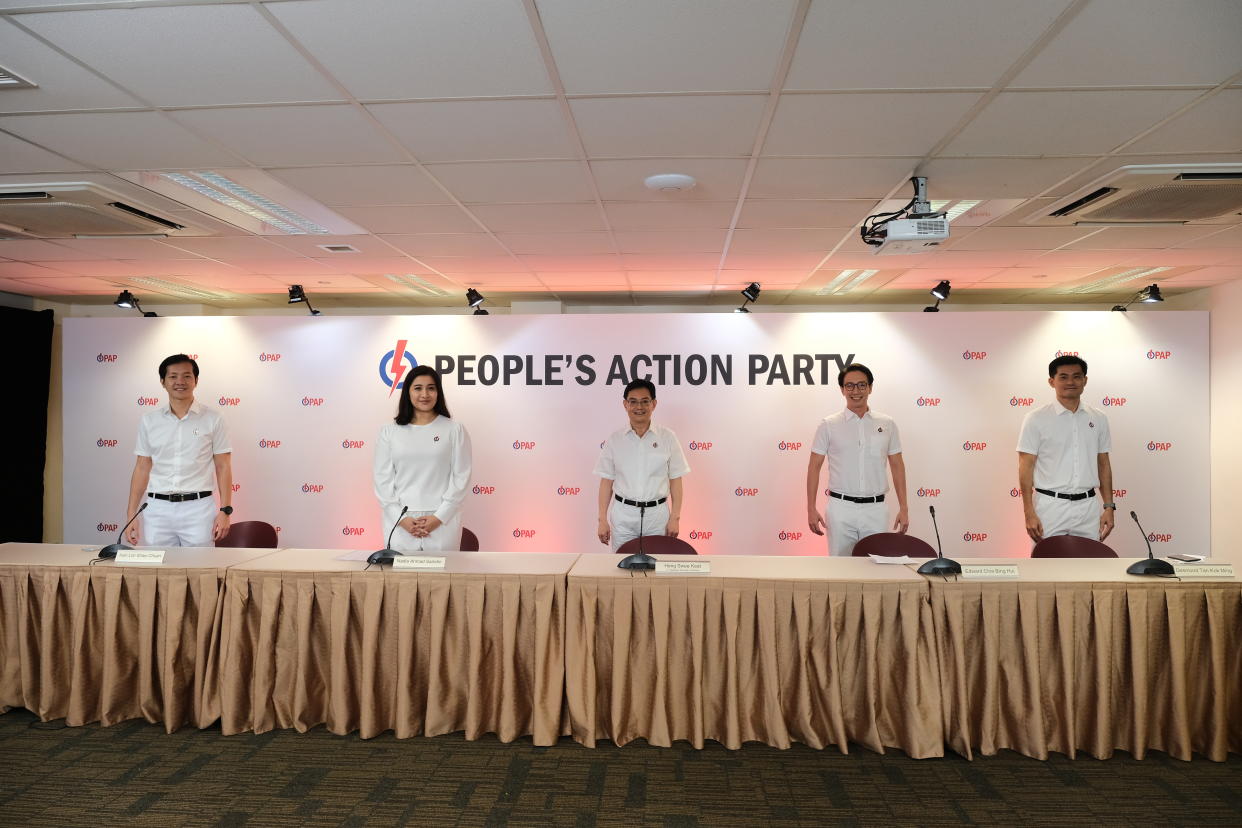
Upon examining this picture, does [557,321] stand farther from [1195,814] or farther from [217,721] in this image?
[1195,814]

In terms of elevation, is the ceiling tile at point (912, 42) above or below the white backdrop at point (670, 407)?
above

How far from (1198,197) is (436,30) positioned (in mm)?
3213

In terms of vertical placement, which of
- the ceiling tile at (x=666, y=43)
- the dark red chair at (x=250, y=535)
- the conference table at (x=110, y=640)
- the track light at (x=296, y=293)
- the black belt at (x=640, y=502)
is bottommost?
the conference table at (x=110, y=640)

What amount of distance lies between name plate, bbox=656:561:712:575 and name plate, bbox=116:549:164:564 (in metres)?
1.95

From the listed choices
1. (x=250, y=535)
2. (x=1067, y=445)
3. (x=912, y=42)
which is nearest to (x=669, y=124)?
(x=912, y=42)

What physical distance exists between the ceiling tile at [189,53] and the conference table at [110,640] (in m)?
1.69

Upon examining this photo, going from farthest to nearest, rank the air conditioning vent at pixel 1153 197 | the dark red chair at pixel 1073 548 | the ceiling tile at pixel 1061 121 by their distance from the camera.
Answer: the dark red chair at pixel 1073 548, the air conditioning vent at pixel 1153 197, the ceiling tile at pixel 1061 121

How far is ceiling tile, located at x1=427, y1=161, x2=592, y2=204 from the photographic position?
8.79 feet

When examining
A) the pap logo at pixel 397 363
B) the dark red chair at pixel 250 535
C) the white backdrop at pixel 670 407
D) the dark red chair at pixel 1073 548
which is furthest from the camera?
the pap logo at pixel 397 363

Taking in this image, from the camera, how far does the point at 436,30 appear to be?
1727 millimetres

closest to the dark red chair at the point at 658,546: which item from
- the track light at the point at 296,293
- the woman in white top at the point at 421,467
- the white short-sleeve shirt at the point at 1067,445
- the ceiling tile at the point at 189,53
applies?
the woman in white top at the point at 421,467

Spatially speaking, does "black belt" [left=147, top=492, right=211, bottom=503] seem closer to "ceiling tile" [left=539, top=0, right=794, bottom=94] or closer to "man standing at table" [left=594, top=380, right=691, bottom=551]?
"man standing at table" [left=594, top=380, right=691, bottom=551]

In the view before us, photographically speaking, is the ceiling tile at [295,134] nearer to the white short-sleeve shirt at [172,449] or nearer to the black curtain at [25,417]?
the white short-sleeve shirt at [172,449]

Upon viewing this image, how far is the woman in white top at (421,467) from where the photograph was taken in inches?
123
